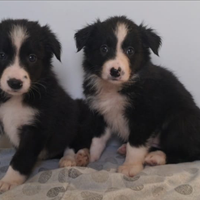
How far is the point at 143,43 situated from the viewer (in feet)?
8.99

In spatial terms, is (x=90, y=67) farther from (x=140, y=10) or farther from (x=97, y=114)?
(x=140, y=10)

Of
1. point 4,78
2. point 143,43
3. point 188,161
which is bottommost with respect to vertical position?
point 188,161

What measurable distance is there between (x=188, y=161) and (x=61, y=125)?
1144mm

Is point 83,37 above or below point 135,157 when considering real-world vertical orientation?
above

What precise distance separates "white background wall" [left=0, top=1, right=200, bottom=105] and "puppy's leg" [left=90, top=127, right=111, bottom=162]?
86cm

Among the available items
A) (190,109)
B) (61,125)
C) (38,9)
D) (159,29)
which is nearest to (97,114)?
(61,125)

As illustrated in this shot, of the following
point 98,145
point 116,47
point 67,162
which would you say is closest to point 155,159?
point 98,145

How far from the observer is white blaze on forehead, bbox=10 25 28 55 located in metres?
2.34

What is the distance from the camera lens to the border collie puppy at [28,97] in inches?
90.9

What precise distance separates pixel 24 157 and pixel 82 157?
609 millimetres

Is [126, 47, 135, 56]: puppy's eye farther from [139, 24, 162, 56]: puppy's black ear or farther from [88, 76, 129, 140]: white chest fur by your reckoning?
[88, 76, 129, 140]: white chest fur

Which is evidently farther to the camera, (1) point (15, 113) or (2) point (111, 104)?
(2) point (111, 104)

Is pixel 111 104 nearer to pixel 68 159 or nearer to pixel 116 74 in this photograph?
pixel 116 74

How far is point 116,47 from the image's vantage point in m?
2.55
